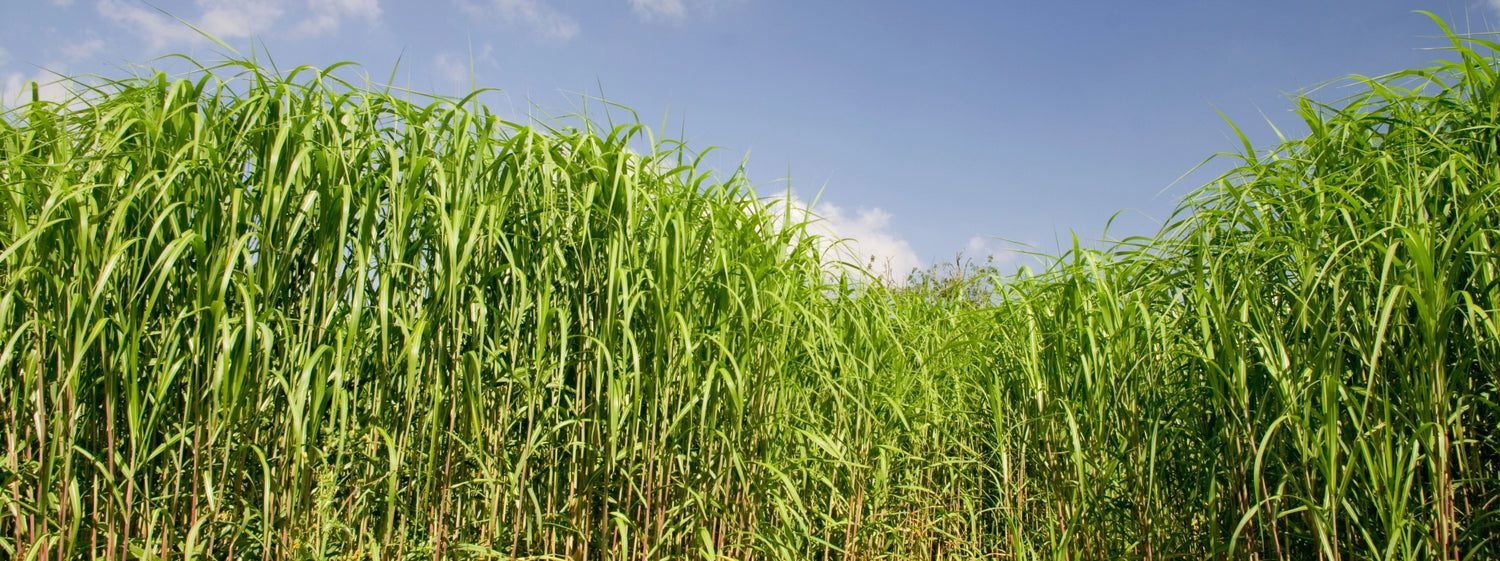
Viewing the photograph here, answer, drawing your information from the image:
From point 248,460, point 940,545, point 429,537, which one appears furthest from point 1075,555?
point 248,460

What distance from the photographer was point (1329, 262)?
1764mm

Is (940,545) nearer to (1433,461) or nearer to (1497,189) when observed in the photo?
(1433,461)

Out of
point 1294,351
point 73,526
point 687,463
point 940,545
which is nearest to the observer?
point 73,526

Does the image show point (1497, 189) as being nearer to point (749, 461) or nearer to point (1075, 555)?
point (1075, 555)

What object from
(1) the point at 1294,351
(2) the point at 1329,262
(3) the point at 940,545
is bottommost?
(3) the point at 940,545

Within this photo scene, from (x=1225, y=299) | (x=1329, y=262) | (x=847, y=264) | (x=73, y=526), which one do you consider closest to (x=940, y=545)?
(x=847, y=264)

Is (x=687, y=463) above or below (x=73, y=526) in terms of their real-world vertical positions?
above

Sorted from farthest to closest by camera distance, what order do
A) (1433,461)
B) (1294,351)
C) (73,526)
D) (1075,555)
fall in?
(1075,555), (1294,351), (1433,461), (73,526)

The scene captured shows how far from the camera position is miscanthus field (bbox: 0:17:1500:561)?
1735 mm

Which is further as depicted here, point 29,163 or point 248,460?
point 248,460

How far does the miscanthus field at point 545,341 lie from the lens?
68.3 inches

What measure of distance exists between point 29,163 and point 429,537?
1262mm

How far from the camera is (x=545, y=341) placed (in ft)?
6.37

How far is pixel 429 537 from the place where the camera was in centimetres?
198
